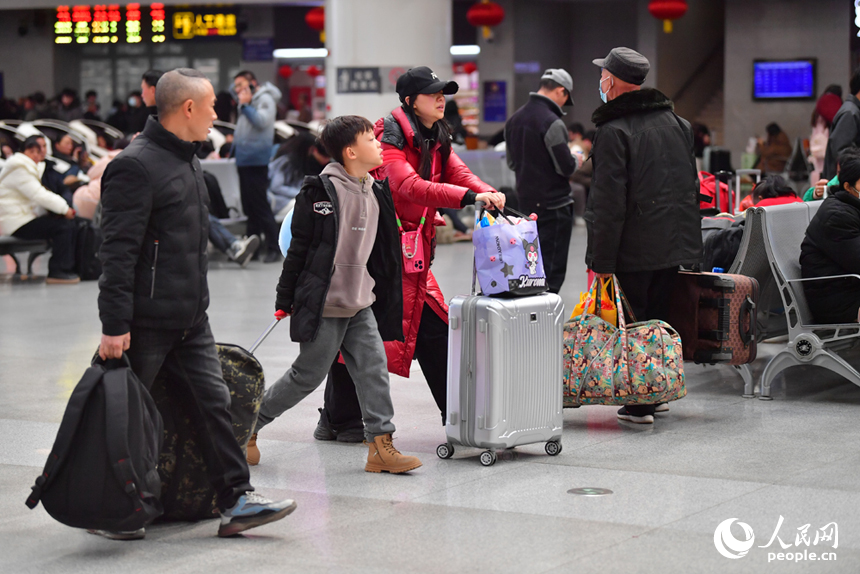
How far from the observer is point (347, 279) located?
4.77 meters

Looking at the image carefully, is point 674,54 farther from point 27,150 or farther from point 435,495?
point 435,495

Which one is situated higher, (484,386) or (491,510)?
(484,386)

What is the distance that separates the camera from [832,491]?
14.5 ft

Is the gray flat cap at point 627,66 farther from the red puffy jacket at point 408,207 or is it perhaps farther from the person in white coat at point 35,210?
the person in white coat at point 35,210

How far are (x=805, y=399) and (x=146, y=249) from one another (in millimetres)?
4014

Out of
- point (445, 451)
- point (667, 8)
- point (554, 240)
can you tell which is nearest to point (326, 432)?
point (445, 451)

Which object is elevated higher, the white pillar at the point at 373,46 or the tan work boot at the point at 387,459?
the white pillar at the point at 373,46

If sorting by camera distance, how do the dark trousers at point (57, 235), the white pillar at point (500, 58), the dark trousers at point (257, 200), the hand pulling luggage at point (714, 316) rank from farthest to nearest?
the white pillar at point (500, 58)
the dark trousers at point (257, 200)
the dark trousers at point (57, 235)
the hand pulling luggage at point (714, 316)

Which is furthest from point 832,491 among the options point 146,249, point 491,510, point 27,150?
point 27,150

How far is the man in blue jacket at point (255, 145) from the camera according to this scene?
1325cm

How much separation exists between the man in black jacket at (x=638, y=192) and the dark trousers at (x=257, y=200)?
8.10 m

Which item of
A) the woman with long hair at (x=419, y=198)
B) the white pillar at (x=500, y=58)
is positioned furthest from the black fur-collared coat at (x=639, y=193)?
the white pillar at (x=500, y=58)

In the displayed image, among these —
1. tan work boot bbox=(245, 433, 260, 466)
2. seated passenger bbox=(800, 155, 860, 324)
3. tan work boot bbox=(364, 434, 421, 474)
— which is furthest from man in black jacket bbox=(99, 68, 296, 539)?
seated passenger bbox=(800, 155, 860, 324)

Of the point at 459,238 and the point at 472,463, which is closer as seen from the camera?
the point at 472,463
